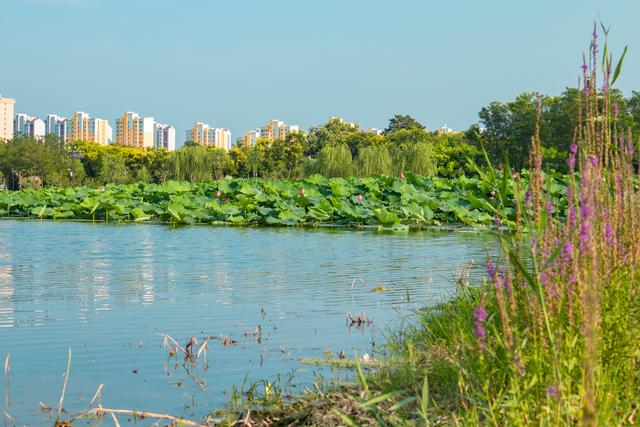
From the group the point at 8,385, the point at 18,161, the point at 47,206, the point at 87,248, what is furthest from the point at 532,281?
the point at 18,161

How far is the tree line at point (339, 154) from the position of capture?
31859 mm

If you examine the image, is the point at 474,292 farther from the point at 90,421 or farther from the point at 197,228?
the point at 197,228

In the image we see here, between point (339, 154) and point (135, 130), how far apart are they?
143678mm

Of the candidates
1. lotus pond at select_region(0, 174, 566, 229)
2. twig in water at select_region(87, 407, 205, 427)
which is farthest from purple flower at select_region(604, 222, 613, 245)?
lotus pond at select_region(0, 174, 566, 229)

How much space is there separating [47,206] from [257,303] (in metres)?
15.1

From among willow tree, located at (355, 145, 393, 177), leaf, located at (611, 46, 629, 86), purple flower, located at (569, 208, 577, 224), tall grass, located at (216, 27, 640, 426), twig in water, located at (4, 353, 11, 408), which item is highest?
willow tree, located at (355, 145, 393, 177)

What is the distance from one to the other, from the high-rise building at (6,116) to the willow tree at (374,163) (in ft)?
471

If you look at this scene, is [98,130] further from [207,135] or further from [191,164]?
[191,164]

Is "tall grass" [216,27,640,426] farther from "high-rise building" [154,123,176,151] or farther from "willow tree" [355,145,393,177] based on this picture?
"high-rise building" [154,123,176,151]

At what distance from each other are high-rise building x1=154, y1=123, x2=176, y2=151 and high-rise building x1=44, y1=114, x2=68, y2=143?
19181mm

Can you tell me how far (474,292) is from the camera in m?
5.37

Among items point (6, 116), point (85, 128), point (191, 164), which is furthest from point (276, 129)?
point (191, 164)

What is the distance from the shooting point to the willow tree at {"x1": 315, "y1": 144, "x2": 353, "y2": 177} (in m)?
31.7

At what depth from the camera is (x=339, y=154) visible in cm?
3262
